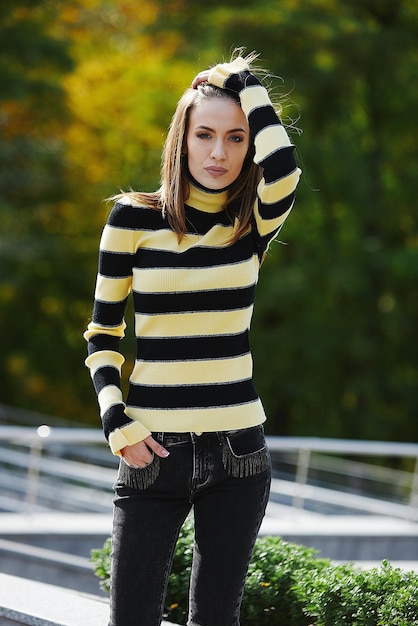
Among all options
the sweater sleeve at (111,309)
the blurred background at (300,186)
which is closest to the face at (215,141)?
the sweater sleeve at (111,309)

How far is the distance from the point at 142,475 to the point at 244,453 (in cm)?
27

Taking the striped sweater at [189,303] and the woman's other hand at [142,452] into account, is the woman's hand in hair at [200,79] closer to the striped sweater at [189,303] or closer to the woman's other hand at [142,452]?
the striped sweater at [189,303]

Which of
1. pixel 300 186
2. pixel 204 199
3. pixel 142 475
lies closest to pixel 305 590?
pixel 142 475

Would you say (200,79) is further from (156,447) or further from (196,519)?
(196,519)

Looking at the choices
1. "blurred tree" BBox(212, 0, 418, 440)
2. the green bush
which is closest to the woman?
the green bush

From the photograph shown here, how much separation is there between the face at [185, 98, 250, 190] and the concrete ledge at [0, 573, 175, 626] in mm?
1527

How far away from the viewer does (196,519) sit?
2.76m

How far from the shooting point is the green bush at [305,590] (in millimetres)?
3502

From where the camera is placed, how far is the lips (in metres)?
2.82

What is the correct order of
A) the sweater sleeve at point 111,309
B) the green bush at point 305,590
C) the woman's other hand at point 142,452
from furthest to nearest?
1. the green bush at point 305,590
2. the sweater sleeve at point 111,309
3. the woman's other hand at point 142,452

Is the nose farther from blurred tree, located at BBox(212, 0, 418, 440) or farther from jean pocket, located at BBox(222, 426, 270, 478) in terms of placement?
blurred tree, located at BBox(212, 0, 418, 440)

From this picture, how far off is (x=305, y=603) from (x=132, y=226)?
176 cm

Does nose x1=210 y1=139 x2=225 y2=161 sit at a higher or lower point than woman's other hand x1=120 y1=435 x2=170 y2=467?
higher

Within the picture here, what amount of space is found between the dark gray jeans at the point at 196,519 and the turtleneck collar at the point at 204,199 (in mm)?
625
